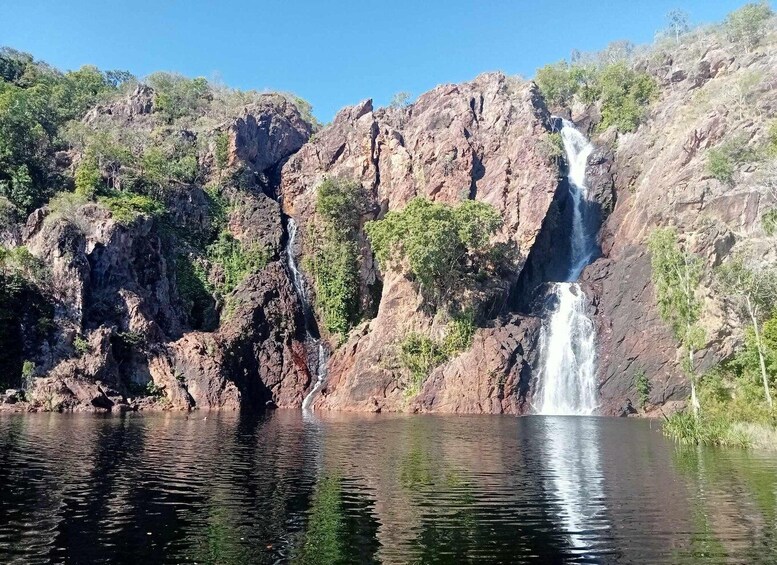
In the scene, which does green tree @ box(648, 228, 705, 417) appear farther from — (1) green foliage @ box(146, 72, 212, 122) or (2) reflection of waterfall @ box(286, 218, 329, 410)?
(1) green foliage @ box(146, 72, 212, 122)

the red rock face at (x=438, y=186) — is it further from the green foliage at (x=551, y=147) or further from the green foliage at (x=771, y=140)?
the green foliage at (x=771, y=140)

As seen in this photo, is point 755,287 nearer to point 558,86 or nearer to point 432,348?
point 432,348

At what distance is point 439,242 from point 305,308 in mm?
22577

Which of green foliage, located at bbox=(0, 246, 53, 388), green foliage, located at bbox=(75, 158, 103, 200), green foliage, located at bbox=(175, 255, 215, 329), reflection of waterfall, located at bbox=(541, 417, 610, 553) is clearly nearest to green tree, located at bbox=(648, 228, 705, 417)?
Result: reflection of waterfall, located at bbox=(541, 417, 610, 553)

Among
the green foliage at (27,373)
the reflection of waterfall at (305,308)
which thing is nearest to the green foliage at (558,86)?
the reflection of waterfall at (305,308)

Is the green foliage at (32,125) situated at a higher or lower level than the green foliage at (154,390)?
higher

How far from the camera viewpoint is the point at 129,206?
78.3 meters

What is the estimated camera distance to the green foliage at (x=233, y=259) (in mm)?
82688

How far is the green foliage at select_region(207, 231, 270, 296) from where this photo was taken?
82688 mm

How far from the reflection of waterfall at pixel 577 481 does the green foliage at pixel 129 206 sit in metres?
55.2

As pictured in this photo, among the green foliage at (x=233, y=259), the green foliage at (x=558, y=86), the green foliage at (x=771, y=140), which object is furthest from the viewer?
the green foliage at (x=558, y=86)

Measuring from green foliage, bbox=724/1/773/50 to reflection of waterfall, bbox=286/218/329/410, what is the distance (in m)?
72.7

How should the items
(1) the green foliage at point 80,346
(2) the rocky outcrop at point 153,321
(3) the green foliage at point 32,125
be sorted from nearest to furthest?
(2) the rocky outcrop at point 153,321
(1) the green foliage at point 80,346
(3) the green foliage at point 32,125

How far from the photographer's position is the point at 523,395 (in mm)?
65875
